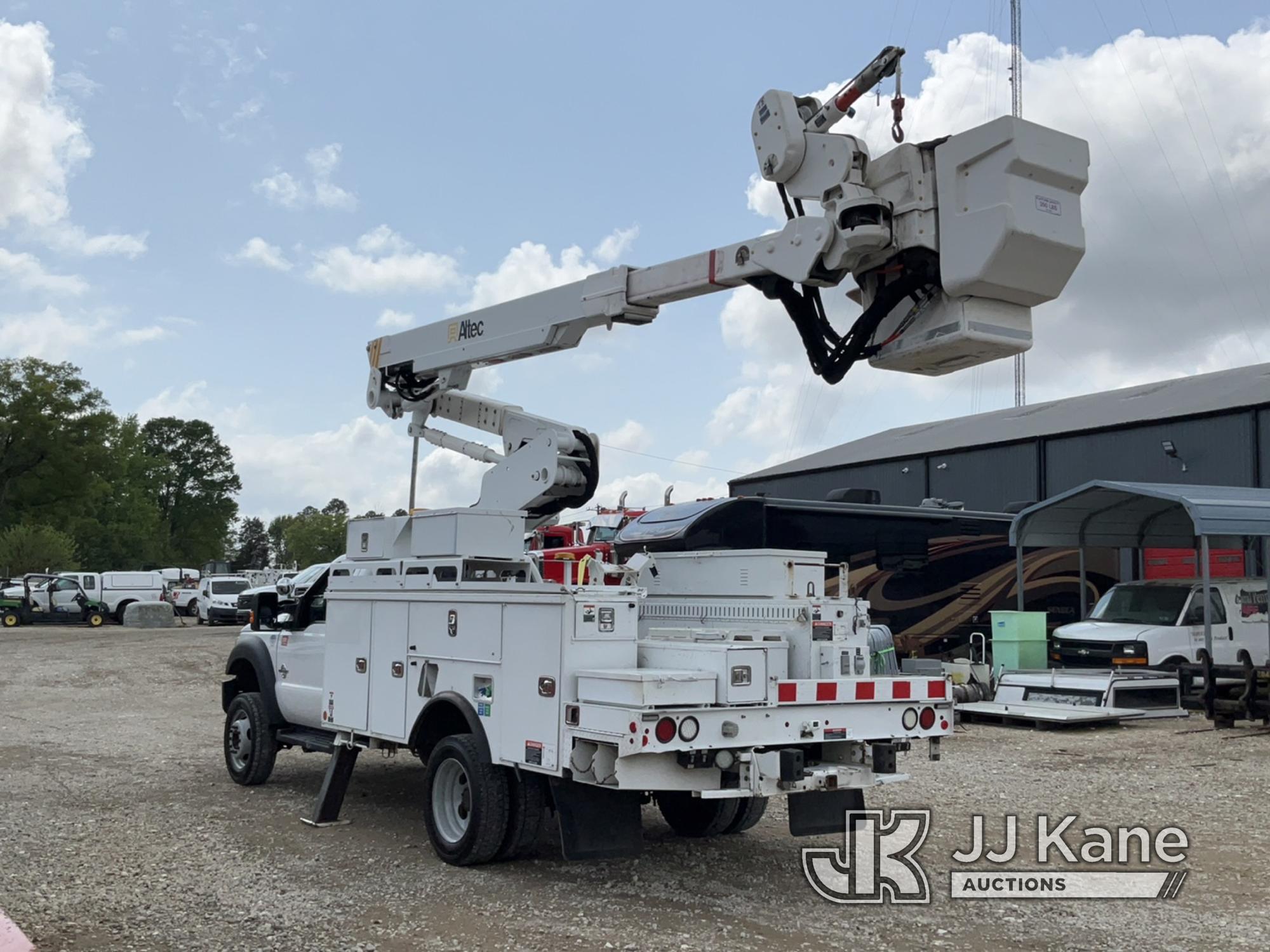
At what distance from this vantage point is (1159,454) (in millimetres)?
25109

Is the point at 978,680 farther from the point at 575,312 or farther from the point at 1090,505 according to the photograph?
the point at 575,312

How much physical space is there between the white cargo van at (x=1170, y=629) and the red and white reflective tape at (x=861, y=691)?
979 cm

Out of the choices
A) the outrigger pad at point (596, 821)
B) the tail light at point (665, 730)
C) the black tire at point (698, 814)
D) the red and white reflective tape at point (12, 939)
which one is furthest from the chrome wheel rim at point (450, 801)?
the red and white reflective tape at point (12, 939)

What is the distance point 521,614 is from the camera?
686 centimetres

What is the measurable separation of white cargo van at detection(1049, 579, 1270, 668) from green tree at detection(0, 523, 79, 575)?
51.0 m

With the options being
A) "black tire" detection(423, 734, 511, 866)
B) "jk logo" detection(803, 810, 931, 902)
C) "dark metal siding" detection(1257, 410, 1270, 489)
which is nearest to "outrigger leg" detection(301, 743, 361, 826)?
"black tire" detection(423, 734, 511, 866)

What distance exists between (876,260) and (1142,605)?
1093cm

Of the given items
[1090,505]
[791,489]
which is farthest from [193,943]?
[791,489]

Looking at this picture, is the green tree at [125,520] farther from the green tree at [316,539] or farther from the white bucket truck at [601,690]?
the white bucket truck at [601,690]

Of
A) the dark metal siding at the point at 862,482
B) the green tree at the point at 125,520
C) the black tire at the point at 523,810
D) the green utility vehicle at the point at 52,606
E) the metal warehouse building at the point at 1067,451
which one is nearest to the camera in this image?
the black tire at the point at 523,810

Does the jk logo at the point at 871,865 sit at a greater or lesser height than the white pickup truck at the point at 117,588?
lesser

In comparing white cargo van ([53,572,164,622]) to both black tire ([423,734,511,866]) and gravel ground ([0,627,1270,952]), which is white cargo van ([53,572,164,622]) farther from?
black tire ([423,734,511,866])

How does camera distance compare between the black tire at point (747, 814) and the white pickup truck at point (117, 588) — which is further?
the white pickup truck at point (117, 588)

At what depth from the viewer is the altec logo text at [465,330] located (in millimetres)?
9998
